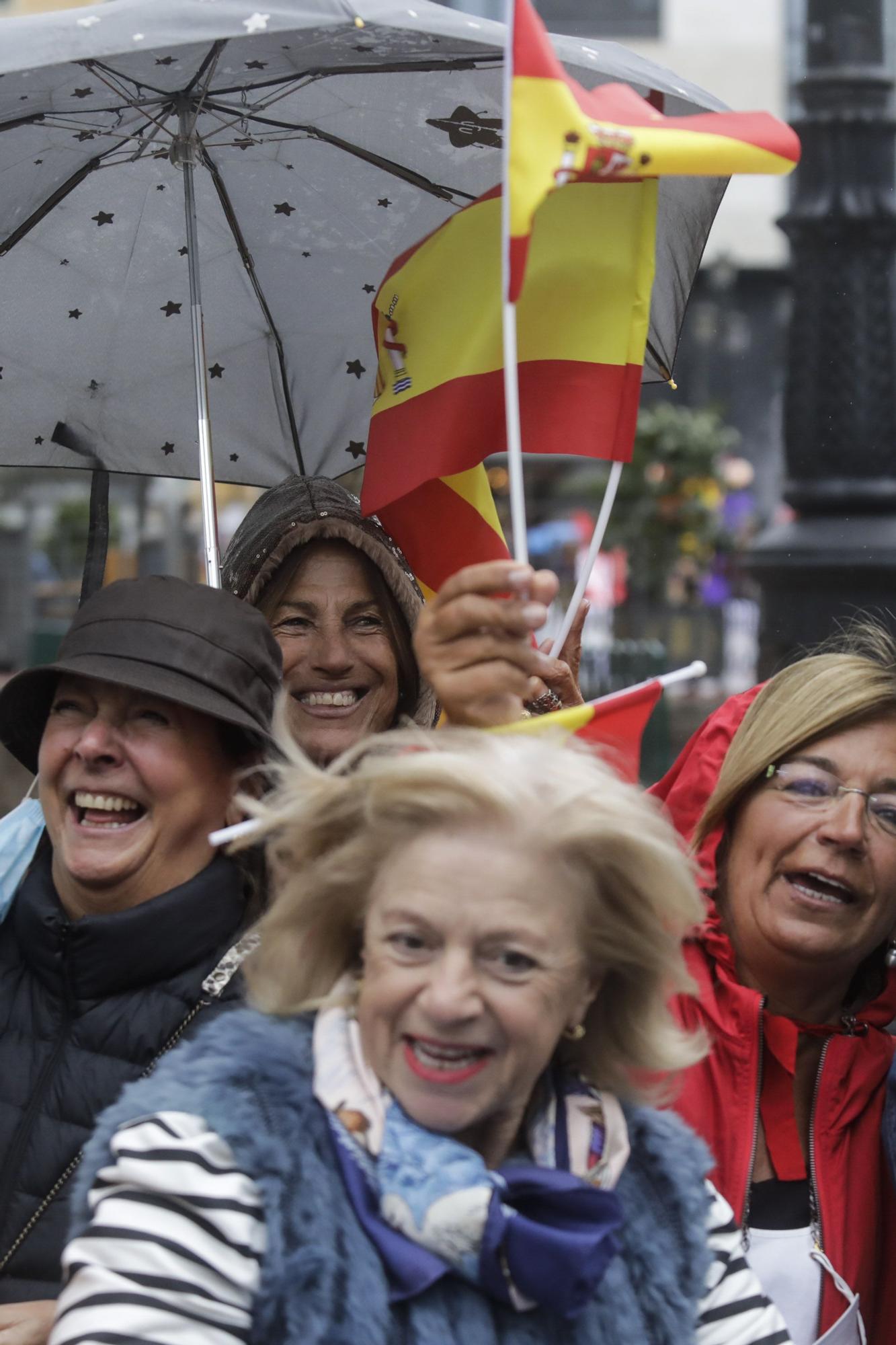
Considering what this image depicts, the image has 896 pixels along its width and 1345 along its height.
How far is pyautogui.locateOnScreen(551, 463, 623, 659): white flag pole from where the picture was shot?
234 centimetres

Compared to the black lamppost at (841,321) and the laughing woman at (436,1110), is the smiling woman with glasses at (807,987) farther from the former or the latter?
the black lamppost at (841,321)

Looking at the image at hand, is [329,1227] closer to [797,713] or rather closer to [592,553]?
[592,553]

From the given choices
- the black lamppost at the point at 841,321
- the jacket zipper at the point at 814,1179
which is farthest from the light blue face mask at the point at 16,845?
the black lamppost at the point at 841,321

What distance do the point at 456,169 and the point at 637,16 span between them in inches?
1189

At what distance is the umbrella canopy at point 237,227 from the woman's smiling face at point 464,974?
4.27 feet

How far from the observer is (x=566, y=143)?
207 cm

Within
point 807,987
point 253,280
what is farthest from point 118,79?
point 807,987

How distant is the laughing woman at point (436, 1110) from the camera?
1.73 metres

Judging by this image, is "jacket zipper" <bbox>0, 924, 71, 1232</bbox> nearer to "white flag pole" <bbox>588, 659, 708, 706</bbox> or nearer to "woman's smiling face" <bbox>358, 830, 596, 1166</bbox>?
"woman's smiling face" <bbox>358, 830, 596, 1166</bbox>

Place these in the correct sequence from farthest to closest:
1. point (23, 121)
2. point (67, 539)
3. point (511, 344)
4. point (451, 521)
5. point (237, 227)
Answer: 1. point (67, 539)
2. point (237, 227)
3. point (451, 521)
4. point (23, 121)
5. point (511, 344)

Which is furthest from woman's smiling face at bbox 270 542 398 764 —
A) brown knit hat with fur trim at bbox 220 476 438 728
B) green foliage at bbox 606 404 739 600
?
green foliage at bbox 606 404 739 600

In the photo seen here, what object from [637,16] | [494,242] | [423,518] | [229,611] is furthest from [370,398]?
[637,16]

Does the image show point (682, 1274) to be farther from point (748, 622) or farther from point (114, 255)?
point (748, 622)

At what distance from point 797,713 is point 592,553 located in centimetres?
74
